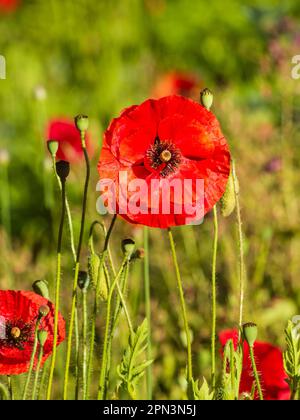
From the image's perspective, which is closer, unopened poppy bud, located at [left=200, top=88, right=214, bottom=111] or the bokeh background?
unopened poppy bud, located at [left=200, top=88, right=214, bottom=111]

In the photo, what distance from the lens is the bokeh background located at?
1.84m

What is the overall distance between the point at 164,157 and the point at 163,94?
6.27ft

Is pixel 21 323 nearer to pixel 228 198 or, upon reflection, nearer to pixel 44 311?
pixel 44 311

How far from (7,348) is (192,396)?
227 mm

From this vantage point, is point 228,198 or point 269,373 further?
point 269,373

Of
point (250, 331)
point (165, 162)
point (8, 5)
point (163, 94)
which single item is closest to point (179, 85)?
point (163, 94)

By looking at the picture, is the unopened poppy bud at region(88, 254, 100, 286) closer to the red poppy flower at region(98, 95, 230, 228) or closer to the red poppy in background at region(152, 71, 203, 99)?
the red poppy flower at region(98, 95, 230, 228)

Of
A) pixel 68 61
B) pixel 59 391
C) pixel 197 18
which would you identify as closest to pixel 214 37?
pixel 197 18

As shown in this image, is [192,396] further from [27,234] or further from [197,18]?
[197,18]

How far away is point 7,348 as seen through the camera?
3.29 feet

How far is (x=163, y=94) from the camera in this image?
284 centimetres

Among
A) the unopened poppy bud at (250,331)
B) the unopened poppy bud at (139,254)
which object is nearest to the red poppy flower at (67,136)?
the unopened poppy bud at (139,254)

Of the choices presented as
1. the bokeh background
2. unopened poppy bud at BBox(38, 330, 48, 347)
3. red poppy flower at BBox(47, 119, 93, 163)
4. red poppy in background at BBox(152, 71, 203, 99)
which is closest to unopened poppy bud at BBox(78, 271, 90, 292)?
unopened poppy bud at BBox(38, 330, 48, 347)

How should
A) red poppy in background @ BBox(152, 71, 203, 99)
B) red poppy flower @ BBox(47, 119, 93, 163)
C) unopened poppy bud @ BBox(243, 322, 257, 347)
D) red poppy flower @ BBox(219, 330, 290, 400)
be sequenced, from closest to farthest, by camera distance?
unopened poppy bud @ BBox(243, 322, 257, 347), red poppy flower @ BBox(219, 330, 290, 400), red poppy flower @ BBox(47, 119, 93, 163), red poppy in background @ BBox(152, 71, 203, 99)
